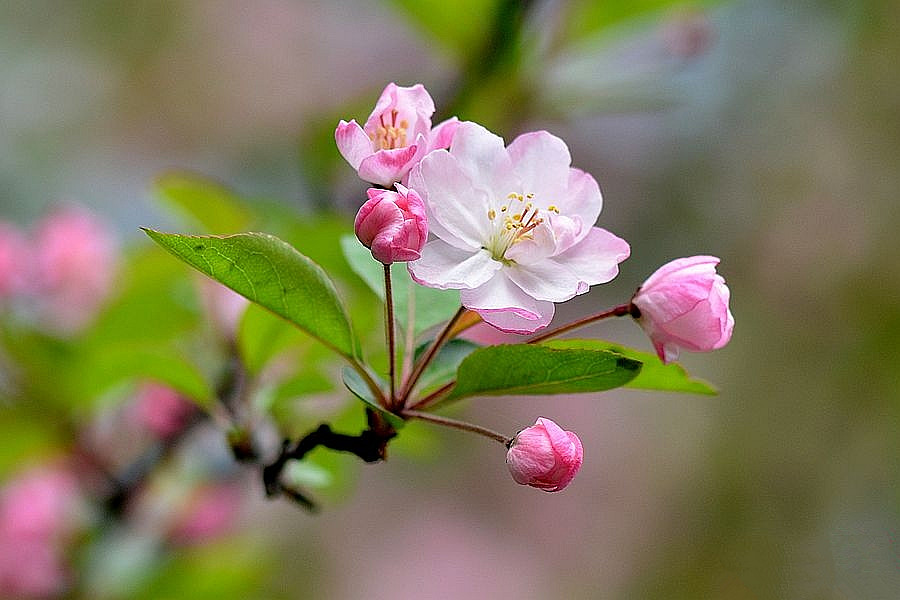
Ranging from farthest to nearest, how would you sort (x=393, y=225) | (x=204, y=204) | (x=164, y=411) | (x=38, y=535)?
(x=38, y=535) < (x=164, y=411) < (x=204, y=204) < (x=393, y=225)

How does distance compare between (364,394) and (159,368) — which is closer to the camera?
(364,394)

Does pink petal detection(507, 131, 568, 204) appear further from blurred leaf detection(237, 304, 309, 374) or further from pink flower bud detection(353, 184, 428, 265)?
blurred leaf detection(237, 304, 309, 374)

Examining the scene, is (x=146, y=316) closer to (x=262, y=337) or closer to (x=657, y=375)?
(x=262, y=337)

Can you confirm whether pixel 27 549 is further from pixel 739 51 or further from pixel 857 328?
pixel 739 51

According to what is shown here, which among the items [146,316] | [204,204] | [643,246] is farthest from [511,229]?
[643,246]

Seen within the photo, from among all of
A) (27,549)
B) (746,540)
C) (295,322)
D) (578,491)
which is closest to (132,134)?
(578,491)

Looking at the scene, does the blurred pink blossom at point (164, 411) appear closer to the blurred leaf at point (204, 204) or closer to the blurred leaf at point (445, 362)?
the blurred leaf at point (204, 204)
